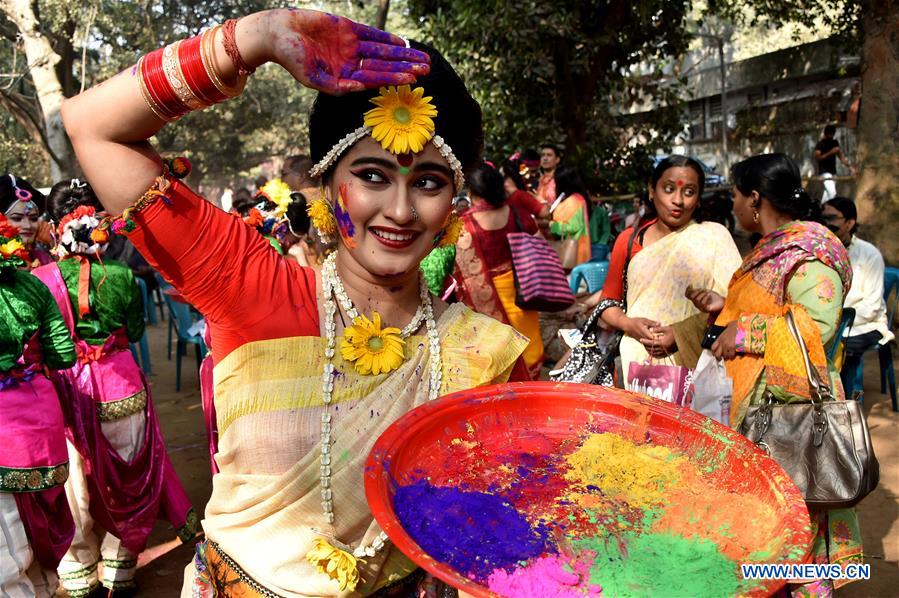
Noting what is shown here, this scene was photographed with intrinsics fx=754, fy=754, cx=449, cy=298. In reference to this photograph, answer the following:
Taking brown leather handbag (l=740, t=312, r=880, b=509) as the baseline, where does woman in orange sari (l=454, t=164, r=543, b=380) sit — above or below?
above

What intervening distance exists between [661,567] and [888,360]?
6.37 meters

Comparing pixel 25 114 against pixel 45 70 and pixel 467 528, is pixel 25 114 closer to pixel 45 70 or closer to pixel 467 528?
pixel 45 70

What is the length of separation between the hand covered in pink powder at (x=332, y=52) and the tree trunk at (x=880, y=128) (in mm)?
9122

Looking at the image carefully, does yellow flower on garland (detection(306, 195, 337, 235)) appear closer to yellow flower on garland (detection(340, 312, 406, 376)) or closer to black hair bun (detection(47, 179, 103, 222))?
yellow flower on garland (detection(340, 312, 406, 376))

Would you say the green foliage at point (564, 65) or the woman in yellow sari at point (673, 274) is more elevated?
the green foliage at point (564, 65)

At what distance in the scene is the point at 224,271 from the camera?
161 centimetres

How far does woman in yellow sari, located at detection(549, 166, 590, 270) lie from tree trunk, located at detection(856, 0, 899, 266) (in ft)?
11.0

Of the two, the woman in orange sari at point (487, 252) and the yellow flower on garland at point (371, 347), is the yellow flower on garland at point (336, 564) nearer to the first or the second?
the yellow flower on garland at point (371, 347)

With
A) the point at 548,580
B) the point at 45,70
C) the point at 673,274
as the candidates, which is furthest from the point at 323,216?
the point at 45,70

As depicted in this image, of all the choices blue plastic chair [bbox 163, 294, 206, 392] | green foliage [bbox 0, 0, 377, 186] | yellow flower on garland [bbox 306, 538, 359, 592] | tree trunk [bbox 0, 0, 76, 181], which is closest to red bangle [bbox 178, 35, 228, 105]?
yellow flower on garland [bbox 306, 538, 359, 592]

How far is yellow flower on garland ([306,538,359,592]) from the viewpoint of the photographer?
1555mm

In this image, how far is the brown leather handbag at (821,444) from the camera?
112 inches

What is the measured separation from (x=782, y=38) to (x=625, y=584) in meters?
56.6

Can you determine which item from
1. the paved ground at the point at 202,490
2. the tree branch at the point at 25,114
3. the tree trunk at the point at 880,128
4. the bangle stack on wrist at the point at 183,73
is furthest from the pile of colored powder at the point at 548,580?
the tree branch at the point at 25,114
